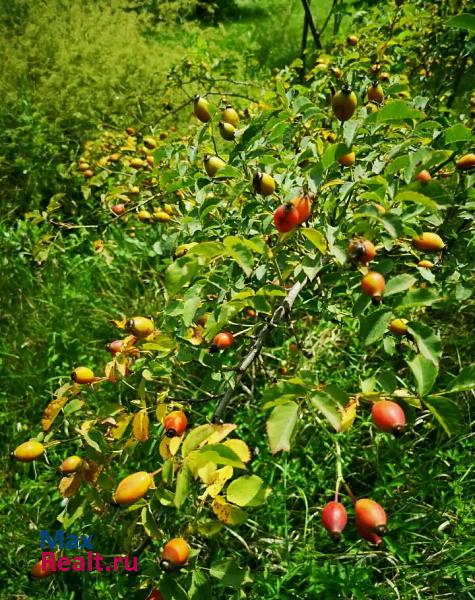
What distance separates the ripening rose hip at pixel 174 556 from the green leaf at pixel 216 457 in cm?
14

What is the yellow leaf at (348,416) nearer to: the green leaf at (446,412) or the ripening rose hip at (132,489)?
the green leaf at (446,412)

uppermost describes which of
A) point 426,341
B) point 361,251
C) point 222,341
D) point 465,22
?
point 465,22

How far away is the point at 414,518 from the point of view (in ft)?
4.45

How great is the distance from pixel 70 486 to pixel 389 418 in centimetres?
54

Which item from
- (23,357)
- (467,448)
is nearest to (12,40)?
(23,357)

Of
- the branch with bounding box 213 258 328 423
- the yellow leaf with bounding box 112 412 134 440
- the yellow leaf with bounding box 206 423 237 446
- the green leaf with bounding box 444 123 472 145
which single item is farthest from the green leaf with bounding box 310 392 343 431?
the green leaf with bounding box 444 123 472 145

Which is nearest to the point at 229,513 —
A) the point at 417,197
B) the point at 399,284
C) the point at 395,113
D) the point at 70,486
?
the point at 70,486

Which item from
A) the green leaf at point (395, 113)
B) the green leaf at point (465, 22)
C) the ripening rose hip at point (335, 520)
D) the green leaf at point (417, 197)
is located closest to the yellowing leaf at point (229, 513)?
the ripening rose hip at point (335, 520)

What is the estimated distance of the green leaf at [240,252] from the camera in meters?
0.71

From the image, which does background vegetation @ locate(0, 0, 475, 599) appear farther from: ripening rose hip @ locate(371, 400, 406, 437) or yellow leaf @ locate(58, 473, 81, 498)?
yellow leaf @ locate(58, 473, 81, 498)

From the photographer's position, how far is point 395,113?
2.47 feet

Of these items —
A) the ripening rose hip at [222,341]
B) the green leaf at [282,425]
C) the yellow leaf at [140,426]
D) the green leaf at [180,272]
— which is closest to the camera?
the green leaf at [282,425]

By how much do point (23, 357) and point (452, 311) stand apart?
1937 mm

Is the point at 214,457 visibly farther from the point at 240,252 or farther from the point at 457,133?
the point at 457,133
